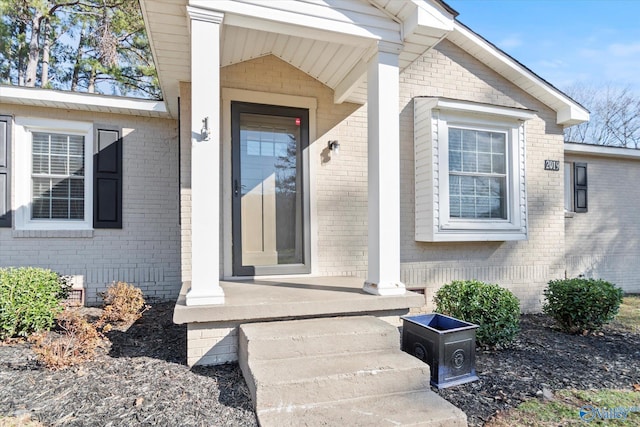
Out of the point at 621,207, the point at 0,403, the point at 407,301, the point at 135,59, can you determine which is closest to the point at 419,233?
the point at 407,301

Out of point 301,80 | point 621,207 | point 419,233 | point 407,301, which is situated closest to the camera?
point 407,301

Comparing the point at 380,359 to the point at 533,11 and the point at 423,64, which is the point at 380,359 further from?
the point at 533,11

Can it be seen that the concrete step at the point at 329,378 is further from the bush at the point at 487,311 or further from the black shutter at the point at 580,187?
the black shutter at the point at 580,187

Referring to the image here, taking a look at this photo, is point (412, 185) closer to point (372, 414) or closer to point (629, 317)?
point (372, 414)

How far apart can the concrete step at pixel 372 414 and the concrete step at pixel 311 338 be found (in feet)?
1.53

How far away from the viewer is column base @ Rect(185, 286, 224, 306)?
114 inches

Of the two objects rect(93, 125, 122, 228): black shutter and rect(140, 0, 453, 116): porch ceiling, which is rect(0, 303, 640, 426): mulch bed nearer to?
rect(93, 125, 122, 228): black shutter

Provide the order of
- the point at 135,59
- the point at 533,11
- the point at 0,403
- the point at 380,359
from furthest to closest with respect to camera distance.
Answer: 1. the point at 533,11
2. the point at 135,59
3. the point at 380,359
4. the point at 0,403

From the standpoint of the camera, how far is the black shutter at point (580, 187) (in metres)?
7.16

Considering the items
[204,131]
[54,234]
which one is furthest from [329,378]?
[54,234]

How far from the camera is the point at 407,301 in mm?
3467

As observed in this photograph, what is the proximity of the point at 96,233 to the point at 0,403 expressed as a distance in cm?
342

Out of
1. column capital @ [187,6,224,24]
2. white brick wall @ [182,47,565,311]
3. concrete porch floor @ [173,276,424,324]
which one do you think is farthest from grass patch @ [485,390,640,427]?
column capital @ [187,6,224,24]

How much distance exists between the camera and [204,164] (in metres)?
2.96
